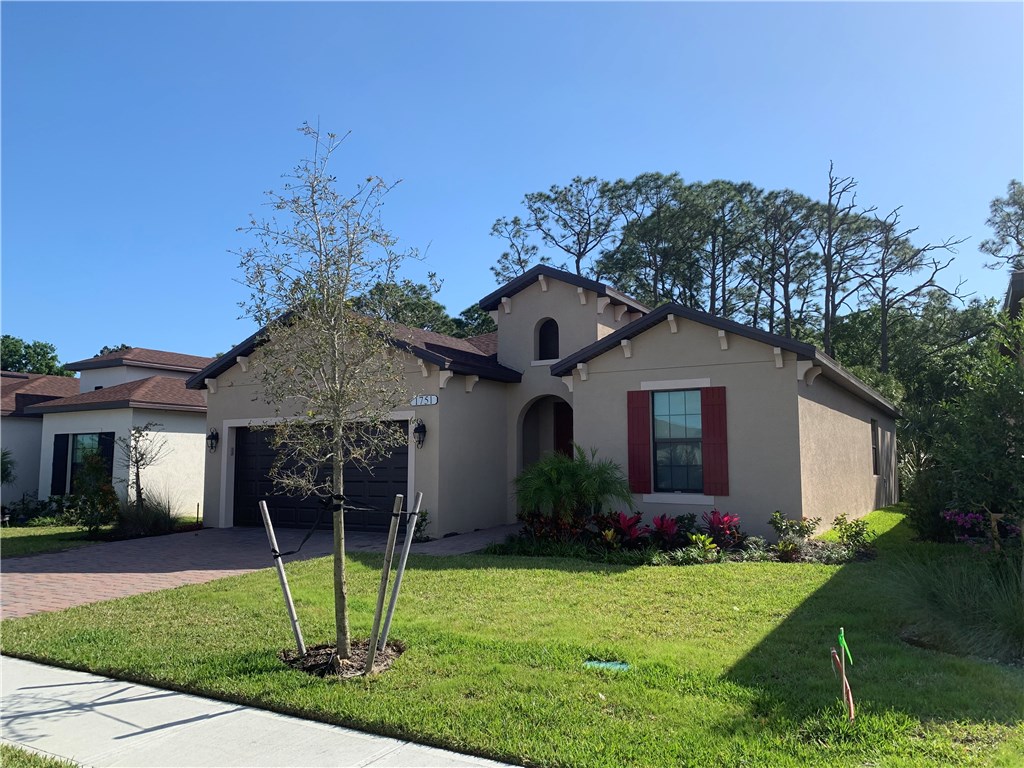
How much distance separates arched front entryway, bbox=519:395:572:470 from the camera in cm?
1669

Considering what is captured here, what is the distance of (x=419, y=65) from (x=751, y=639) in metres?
9.08

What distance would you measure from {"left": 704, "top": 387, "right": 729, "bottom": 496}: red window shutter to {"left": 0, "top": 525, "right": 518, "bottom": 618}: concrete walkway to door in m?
4.00

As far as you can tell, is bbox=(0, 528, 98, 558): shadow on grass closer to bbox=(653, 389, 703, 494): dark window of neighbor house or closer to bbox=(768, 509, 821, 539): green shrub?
bbox=(653, 389, 703, 494): dark window of neighbor house

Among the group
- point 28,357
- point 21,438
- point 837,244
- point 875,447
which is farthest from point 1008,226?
point 28,357

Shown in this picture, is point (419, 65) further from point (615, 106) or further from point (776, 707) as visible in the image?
point (776, 707)

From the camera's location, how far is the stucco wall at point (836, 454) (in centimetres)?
1219

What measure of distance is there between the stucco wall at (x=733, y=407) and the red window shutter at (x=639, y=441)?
146 mm

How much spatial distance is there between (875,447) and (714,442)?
907 centimetres

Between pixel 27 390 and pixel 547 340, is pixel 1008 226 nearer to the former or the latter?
pixel 547 340

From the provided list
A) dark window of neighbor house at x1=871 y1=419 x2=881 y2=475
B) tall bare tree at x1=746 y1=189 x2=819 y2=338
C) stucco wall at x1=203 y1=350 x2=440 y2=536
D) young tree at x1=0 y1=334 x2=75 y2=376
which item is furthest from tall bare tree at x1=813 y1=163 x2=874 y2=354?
young tree at x1=0 y1=334 x2=75 y2=376

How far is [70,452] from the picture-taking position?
2056cm

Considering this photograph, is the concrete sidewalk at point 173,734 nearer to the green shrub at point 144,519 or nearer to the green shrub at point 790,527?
the green shrub at point 790,527

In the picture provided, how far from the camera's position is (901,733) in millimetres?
4191

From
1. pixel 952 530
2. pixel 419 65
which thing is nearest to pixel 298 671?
pixel 419 65
